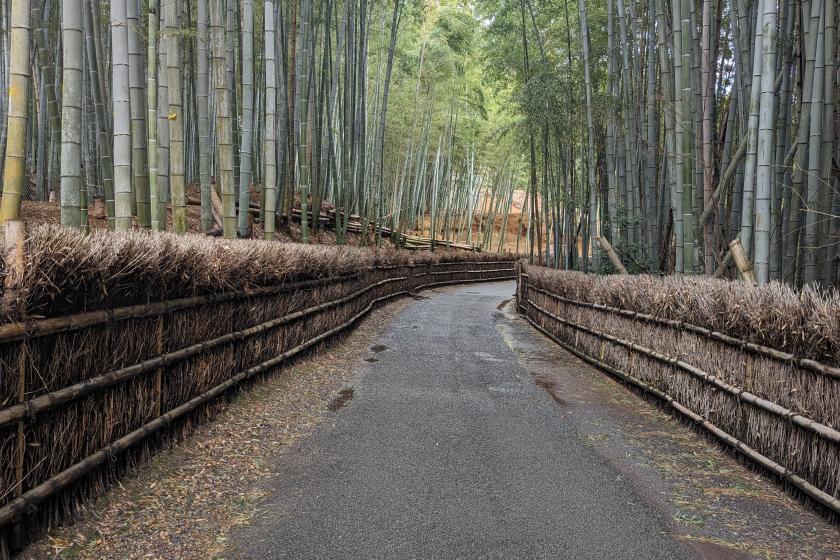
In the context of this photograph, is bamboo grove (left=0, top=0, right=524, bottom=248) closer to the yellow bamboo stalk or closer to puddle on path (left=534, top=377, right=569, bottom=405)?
the yellow bamboo stalk

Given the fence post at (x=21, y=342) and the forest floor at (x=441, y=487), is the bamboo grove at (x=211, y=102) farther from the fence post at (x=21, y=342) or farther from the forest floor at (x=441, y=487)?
the forest floor at (x=441, y=487)

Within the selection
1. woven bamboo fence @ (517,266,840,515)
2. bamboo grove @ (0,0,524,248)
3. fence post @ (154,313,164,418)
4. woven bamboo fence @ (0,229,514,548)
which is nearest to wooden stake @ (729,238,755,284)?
woven bamboo fence @ (517,266,840,515)

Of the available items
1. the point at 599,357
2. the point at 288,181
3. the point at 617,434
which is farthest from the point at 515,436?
the point at 288,181

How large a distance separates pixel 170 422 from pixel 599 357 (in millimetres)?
4075

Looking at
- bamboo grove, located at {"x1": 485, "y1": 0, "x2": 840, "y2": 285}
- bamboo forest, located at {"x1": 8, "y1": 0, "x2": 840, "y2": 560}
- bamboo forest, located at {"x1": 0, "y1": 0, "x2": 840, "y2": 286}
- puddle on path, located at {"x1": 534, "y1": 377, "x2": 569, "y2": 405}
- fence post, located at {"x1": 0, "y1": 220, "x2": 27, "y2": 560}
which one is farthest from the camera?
puddle on path, located at {"x1": 534, "y1": 377, "x2": 569, "y2": 405}

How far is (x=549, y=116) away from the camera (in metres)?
9.78

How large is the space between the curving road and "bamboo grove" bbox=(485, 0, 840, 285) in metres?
1.66

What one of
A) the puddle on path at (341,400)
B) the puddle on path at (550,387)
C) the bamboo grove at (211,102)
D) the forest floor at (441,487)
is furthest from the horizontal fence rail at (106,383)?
the puddle on path at (550,387)

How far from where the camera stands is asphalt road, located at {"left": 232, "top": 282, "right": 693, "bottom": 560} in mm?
2369

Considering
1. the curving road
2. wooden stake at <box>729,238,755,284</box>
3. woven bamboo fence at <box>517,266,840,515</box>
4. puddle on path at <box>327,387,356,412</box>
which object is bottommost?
the curving road

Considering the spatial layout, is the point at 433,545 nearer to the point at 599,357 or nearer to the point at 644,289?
the point at 644,289

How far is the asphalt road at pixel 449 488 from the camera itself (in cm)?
237

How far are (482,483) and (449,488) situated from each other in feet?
0.56

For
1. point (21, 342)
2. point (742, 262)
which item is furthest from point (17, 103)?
point (742, 262)
